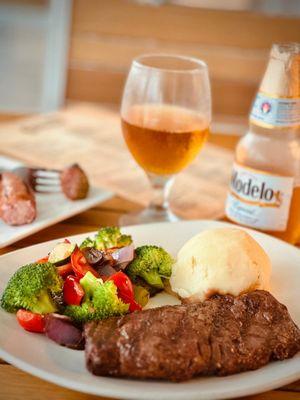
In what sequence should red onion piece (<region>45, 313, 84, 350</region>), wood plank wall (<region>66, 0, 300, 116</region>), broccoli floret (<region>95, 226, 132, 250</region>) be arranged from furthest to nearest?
wood plank wall (<region>66, 0, 300, 116</region>) < broccoli floret (<region>95, 226, 132, 250</region>) < red onion piece (<region>45, 313, 84, 350</region>)

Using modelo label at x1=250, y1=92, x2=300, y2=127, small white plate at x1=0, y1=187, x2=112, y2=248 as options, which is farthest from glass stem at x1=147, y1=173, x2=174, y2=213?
modelo label at x1=250, y1=92, x2=300, y2=127

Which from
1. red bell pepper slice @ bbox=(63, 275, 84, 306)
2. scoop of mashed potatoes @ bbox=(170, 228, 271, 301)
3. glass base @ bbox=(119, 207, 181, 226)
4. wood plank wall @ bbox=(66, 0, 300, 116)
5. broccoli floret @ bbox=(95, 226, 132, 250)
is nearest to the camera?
red bell pepper slice @ bbox=(63, 275, 84, 306)

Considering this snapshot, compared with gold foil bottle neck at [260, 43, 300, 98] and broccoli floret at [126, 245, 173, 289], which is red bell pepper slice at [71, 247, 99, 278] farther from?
gold foil bottle neck at [260, 43, 300, 98]

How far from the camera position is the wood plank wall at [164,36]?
395 centimetres

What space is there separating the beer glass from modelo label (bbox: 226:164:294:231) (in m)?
0.17

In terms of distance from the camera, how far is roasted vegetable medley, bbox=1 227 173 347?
1270 millimetres

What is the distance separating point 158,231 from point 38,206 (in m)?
0.36

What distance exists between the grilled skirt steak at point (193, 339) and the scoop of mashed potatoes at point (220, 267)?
0.13 meters

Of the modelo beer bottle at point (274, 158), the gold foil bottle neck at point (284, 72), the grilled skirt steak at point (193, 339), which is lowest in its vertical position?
the grilled skirt steak at point (193, 339)

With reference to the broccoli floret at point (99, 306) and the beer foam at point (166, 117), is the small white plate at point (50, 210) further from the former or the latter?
the broccoli floret at point (99, 306)

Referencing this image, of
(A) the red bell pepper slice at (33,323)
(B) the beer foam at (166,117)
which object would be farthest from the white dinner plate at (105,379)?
(B) the beer foam at (166,117)

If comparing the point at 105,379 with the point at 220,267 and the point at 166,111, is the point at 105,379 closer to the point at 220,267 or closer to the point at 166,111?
the point at 220,267

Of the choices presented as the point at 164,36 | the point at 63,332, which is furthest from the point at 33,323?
the point at 164,36

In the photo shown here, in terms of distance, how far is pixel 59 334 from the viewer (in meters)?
1.21
